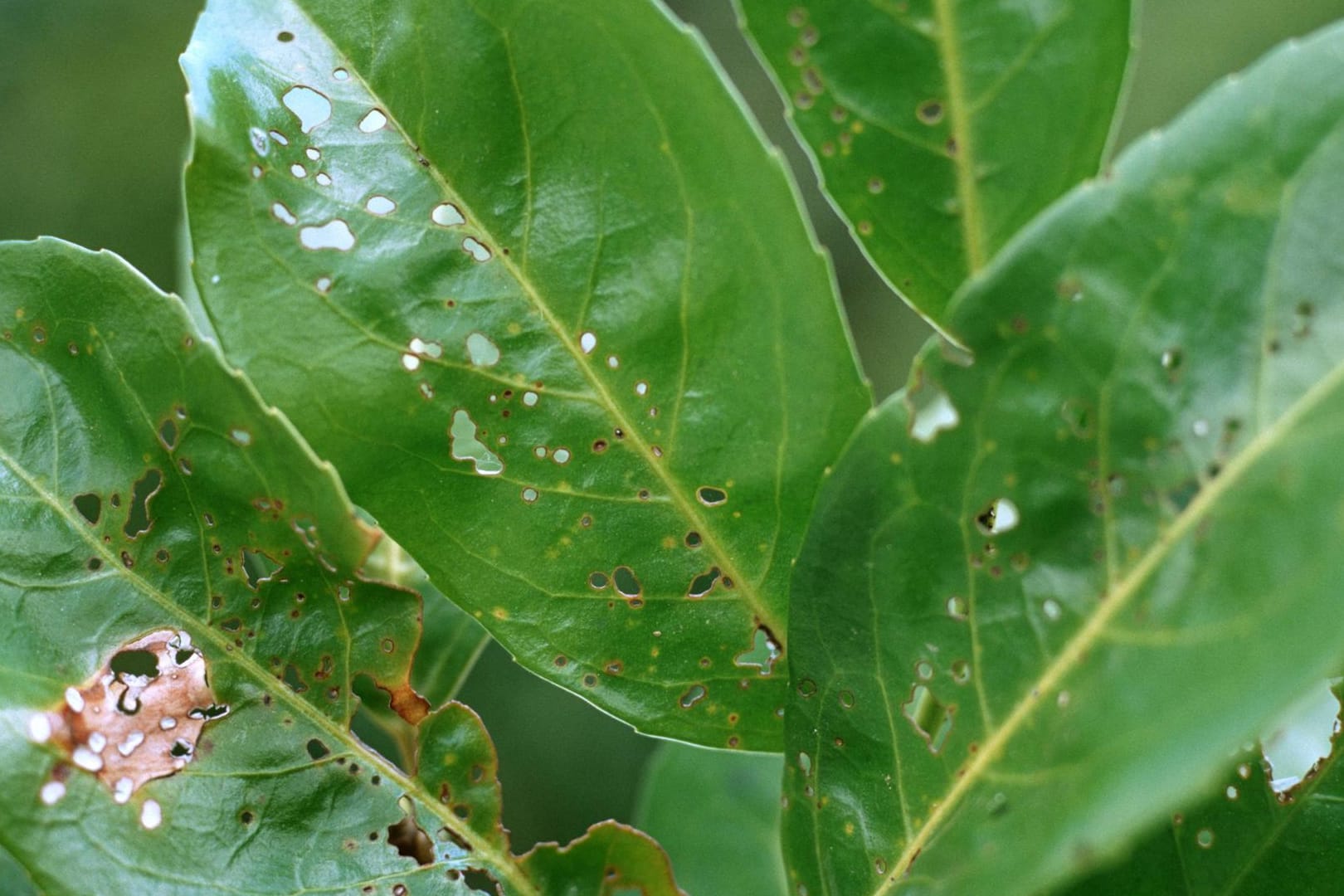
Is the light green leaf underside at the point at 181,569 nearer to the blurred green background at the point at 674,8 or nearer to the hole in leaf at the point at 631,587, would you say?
the hole in leaf at the point at 631,587

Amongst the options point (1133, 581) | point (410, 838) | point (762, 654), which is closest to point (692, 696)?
point (762, 654)

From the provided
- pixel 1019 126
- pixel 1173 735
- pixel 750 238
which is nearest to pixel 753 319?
pixel 750 238

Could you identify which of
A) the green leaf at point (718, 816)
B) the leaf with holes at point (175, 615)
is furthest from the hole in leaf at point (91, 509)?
the green leaf at point (718, 816)

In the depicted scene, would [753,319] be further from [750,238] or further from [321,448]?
[321,448]

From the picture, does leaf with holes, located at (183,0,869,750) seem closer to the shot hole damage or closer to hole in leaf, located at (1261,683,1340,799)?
the shot hole damage

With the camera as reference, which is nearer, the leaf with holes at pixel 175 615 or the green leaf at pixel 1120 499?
the green leaf at pixel 1120 499

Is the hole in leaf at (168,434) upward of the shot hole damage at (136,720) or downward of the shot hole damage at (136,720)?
upward
